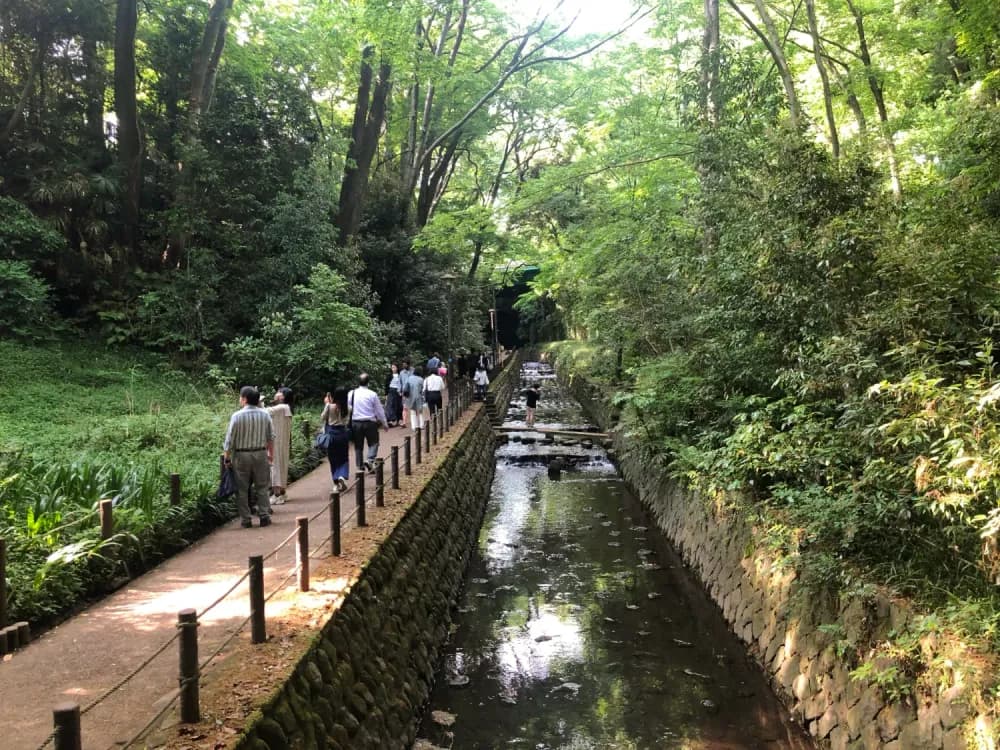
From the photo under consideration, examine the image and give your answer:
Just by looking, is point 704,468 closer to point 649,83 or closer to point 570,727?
point 570,727

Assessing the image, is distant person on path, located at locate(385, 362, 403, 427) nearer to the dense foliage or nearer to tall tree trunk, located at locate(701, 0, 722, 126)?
the dense foliage

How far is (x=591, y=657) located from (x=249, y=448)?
16.3 ft

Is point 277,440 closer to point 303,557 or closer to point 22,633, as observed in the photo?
point 303,557

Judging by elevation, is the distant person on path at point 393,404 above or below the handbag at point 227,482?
above

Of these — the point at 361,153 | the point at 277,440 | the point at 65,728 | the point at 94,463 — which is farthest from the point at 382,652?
the point at 361,153

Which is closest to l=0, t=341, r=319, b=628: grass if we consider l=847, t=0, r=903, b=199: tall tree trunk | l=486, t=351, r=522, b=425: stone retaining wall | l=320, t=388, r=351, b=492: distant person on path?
l=320, t=388, r=351, b=492: distant person on path

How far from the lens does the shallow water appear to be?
6.60 m

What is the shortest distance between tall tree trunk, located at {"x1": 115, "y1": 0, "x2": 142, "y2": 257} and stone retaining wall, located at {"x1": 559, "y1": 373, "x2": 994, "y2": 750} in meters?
17.1

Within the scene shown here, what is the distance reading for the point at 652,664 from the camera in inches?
317

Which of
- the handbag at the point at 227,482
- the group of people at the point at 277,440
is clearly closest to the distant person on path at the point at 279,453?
the group of people at the point at 277,440

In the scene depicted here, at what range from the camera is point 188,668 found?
384cm

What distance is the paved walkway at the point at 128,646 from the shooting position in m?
4.03

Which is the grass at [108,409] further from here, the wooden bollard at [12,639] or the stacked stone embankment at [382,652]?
the wooden bollard at [12,639]

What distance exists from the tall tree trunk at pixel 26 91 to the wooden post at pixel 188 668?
19.3 meters
